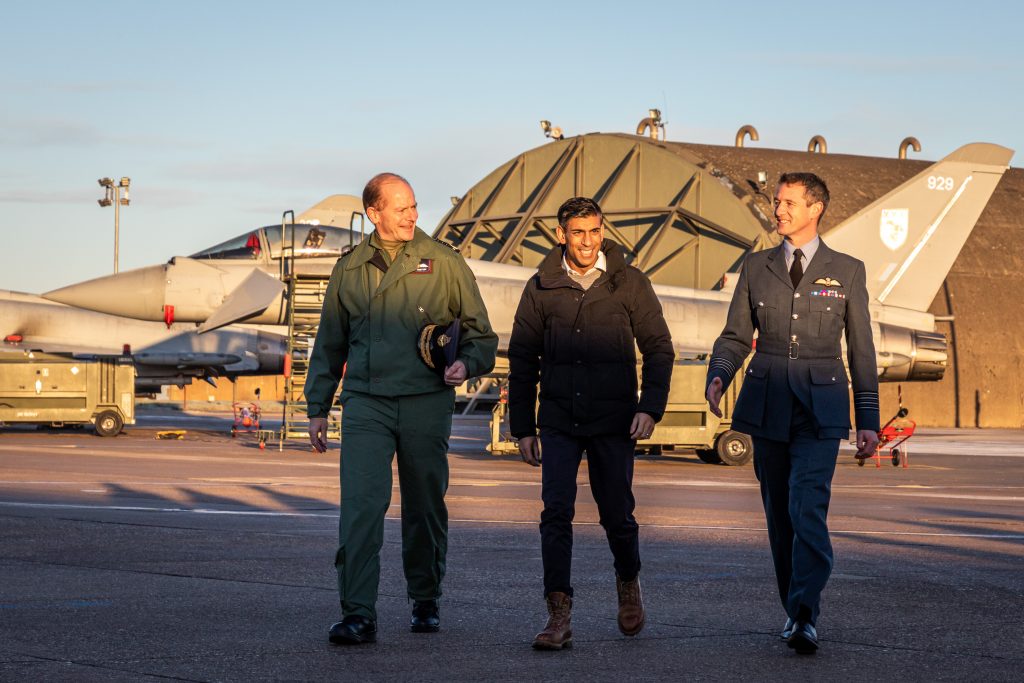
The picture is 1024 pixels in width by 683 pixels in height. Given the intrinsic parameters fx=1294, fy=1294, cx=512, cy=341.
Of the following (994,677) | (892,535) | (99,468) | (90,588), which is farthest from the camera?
(99,468)

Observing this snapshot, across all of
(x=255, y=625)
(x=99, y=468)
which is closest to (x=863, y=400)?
(x=255, y=625)

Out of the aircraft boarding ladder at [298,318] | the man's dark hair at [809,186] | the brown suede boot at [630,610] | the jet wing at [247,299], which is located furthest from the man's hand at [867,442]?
the jet wing at [247,299]

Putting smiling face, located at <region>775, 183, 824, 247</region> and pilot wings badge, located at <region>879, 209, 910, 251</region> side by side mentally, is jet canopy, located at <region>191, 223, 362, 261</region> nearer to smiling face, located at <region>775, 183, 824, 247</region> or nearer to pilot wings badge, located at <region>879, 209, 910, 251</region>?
pilot wings badge, located at <region>879, 209, 910, 251</region>

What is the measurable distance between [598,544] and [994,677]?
456 cm

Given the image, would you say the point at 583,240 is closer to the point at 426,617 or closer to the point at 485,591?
the point at 426,617

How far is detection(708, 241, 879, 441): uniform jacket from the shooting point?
602cm

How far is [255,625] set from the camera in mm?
6055

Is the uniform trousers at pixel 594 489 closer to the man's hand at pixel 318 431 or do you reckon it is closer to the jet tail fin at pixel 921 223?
the man's hand at pixel 318 431

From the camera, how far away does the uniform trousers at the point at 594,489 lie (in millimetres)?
5969

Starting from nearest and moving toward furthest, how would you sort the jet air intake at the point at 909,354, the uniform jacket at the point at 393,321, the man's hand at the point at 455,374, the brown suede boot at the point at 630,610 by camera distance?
the brown suede boot at the point at 630,610 → the man's hand at the point at 455,374 → the uniform jacket at the point at 393,321 → the jet air intake at the point at 909,354

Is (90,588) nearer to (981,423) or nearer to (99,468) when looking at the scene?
(99,468)

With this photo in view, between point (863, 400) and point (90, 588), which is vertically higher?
point (863, 400)

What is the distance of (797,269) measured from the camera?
6215mm

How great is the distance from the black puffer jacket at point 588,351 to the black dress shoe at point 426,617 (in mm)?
914
